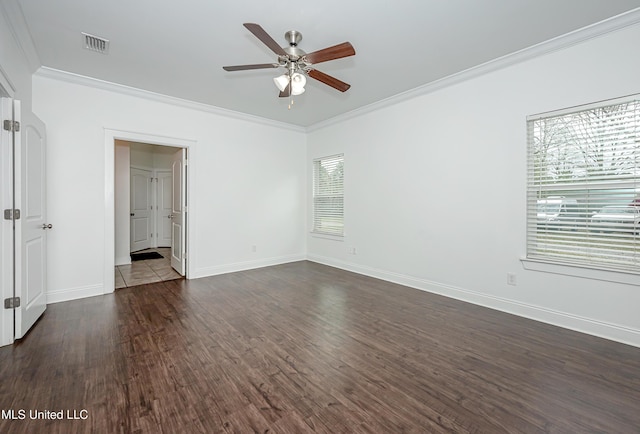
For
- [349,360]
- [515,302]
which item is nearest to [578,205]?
[515,302]

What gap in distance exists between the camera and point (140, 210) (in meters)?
7.48

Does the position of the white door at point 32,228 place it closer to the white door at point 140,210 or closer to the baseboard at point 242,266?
the baseboard at point 242,266

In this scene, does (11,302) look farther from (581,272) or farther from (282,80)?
(581,272)

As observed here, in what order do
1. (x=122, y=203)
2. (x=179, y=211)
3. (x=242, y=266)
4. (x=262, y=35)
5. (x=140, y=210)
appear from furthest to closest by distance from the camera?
(x=140, y=210), (x=122, y=203), (x=242, y=266), (x=179, y=211), (x=262, y=35)

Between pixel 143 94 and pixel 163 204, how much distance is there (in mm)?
4612

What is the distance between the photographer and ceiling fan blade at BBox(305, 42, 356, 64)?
2156 mm

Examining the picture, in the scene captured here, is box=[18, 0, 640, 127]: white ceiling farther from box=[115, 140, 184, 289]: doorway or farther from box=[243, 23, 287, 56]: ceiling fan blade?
box=[115, 140, 184, 289]: doorway

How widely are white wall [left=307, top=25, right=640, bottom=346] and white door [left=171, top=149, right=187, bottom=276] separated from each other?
2.82 metres

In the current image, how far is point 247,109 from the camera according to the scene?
15.7 feet

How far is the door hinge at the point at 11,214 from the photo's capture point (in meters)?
2.37

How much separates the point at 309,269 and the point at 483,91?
12.3 feet

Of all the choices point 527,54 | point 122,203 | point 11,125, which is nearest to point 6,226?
point 11,125

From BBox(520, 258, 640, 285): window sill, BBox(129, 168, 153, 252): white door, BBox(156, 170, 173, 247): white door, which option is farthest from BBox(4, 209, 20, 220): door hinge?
BBox(156, 170, 173, 247): white door

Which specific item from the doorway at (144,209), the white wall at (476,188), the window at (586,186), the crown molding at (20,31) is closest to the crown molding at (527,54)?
the white wall at (476,188)
